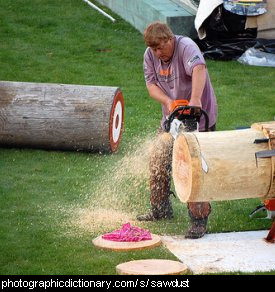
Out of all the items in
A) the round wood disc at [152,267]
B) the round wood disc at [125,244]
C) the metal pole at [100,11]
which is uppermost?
the metal pole at [100,11]

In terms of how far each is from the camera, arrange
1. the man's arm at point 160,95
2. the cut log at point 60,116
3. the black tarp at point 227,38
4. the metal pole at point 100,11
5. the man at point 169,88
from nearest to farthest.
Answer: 1. the man at point 169,88
2. the man's arm at point 160,95
3. the cut log at point 60,116
4. the black tarp at point 227,38
5. the metal pole at point 100,11

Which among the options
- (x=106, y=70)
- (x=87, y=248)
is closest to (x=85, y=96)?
(x=87, y=248)

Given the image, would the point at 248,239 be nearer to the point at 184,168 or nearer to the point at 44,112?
the point at 184,168

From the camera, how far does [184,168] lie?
27.2ft

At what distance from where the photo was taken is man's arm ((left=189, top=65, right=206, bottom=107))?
8.69 m

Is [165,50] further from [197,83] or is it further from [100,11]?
[100,11]

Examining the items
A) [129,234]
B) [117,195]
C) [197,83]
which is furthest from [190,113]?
[117,195]

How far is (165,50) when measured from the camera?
29.1 ft

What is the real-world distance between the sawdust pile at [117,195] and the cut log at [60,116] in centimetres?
47

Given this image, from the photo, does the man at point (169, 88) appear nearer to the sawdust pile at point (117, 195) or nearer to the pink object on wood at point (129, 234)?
the sawdust pile at point (117, 195)

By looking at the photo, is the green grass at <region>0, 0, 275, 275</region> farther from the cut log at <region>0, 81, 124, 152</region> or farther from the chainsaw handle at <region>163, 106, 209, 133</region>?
the chainsaw handle at <region>163, 106, 209, 133</region>

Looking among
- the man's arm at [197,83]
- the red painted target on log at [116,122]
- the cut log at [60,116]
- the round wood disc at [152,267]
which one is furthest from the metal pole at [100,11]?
the round wood disc at [152,267]

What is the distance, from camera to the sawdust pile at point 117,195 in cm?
930

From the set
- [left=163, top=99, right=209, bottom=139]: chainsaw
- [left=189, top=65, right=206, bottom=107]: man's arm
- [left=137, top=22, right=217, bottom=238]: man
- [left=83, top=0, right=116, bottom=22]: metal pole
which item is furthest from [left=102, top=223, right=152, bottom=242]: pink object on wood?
[left=83, top=0, right=116, bottom=22]: metal pole
